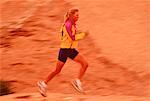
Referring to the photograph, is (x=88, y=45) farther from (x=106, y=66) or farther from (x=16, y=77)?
(x=16, y=77)

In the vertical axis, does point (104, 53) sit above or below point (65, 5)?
below

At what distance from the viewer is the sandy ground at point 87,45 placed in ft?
43.6

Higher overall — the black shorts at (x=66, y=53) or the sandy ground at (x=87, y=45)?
the black shorts at (x=66, y=53)

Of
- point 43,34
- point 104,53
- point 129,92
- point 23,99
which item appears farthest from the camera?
point 43,34

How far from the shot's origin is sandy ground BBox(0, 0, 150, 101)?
43.6 feet

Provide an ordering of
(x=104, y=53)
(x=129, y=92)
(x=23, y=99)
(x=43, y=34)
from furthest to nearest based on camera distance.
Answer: (x=43, y=34), (x=104, y=53), (x=129, y=92), (x=23, y=99)

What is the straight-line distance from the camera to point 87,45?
46.6 ft

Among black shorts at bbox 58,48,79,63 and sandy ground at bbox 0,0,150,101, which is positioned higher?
black shorts at bbox 58,48,79,63

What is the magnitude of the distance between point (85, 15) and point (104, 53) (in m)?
1.47

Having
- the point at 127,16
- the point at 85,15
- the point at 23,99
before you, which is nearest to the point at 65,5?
the point at 85,15

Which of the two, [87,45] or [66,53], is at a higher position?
[66,53]

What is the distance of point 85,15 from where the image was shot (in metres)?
14.8

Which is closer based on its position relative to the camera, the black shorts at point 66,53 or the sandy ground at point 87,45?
the black shorts at point 66,53

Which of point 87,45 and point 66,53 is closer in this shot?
point 66,53
